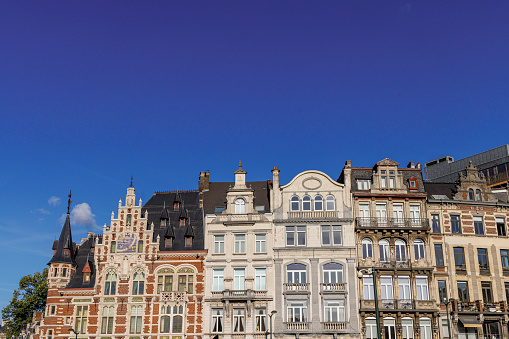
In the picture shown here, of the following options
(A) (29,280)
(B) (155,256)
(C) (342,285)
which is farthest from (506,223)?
(A) (29,280)

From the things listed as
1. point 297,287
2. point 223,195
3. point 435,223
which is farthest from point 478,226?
point 223,195

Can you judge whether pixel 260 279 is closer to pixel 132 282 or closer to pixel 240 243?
pixel 240 243

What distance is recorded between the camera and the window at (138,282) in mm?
49972

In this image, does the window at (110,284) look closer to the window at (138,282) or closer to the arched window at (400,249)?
the window at (138,282)

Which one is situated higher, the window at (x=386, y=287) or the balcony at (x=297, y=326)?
the window at (x=386, y=287)

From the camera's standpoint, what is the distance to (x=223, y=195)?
56094mm

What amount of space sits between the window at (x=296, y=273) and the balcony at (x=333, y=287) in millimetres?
1915

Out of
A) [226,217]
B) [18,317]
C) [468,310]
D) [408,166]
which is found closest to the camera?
[468,310]

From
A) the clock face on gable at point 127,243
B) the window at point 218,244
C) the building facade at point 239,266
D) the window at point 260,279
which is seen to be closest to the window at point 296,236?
the building facade at point 239,266

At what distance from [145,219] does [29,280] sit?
29571mm

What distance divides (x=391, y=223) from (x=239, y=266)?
606 inches

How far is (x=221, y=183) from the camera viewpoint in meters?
58.3

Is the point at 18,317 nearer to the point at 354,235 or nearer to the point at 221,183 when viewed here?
the point at 221,183

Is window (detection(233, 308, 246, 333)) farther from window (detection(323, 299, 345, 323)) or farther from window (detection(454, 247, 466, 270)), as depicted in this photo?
window (detection(454, 247, 466, 270))
